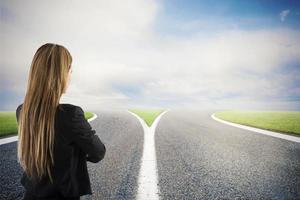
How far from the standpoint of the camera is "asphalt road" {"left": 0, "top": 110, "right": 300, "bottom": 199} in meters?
2.99

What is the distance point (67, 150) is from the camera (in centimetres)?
178

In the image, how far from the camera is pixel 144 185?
10.4ft

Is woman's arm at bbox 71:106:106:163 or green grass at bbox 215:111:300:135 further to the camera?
green grass at bbox 215:111:300:135

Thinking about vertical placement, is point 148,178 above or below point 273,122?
above

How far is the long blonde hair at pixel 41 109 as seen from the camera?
1.76 metres

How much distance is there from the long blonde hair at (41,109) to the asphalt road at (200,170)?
4.23ft

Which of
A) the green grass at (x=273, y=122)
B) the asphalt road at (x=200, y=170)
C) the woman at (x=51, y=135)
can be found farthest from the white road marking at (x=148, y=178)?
the green grass at (x=273, y=122)

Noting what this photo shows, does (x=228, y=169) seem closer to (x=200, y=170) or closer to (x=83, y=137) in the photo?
(x=200, y=170)

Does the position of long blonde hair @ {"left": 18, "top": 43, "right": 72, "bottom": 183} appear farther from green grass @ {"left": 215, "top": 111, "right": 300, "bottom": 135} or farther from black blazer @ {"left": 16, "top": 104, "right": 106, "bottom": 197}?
green grass @ {"left": 215, "top": 111, "right": 300, "bottom": 135}

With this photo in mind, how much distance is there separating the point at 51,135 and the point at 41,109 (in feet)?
0.64

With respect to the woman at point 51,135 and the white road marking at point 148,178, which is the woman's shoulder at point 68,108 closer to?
the woman at point 51,135

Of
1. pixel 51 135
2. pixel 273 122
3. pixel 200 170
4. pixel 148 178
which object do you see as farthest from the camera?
pixel 273 122

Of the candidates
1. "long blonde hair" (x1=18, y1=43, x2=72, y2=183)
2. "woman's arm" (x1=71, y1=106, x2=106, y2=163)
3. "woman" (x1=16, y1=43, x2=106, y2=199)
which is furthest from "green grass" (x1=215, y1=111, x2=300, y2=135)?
"long blonde hair" (x1=18, y1=43, x2=72, y2=183)

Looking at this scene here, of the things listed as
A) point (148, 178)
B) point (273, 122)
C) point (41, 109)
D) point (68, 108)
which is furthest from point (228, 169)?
point (273, 122)
